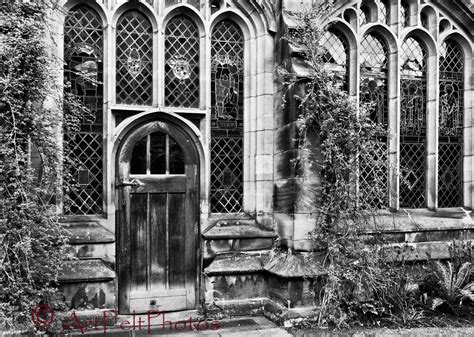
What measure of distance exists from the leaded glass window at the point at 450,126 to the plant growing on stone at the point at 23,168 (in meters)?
5.81

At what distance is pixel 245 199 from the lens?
273 inches

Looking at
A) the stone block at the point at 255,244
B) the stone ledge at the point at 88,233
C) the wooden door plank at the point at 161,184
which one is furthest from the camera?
the stone block at the point at 255,244

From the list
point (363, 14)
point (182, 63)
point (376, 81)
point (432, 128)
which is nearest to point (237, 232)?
point (182, 63)

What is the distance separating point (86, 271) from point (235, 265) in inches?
75.5

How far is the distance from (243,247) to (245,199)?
0.68m

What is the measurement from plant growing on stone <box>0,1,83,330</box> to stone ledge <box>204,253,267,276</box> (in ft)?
6.91

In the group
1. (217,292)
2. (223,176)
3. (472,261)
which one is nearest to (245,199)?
(223,176)

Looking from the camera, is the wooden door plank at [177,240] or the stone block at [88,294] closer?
the stone block at [88,294]

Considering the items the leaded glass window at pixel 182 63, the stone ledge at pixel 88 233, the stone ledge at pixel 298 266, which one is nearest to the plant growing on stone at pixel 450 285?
the stone ledge at pixel 298 266

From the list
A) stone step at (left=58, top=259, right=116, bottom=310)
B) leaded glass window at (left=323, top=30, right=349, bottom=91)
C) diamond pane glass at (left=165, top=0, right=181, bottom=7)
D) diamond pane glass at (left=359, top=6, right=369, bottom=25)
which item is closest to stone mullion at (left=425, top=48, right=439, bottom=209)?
diamond pane glass at (left=359, top=6, right=369, bottom=25)

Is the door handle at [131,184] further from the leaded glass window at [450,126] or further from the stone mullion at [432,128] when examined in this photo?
the leaded glass window at [450,126]

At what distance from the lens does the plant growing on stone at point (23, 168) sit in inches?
188

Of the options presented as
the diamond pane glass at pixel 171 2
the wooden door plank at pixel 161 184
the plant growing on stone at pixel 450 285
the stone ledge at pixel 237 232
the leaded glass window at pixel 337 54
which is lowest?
the plant growing on stone at pixel 450 285

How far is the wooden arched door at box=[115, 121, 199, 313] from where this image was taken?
6348 mm
